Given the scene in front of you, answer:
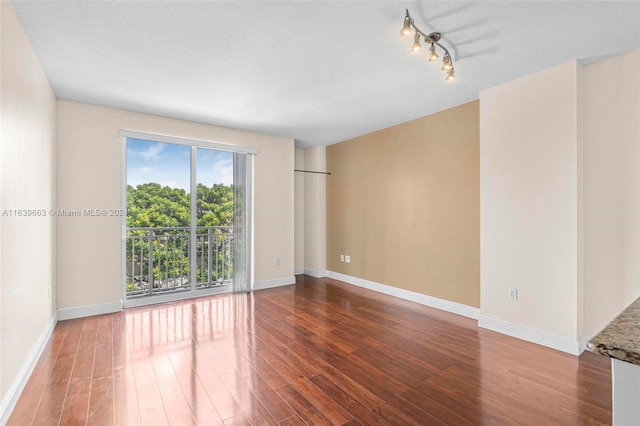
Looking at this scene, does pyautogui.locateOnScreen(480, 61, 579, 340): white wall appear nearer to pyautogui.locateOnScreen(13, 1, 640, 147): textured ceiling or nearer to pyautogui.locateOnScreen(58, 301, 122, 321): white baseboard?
pyautogui.locateOnScreen(13, 1, 640, 147): textured ceiling

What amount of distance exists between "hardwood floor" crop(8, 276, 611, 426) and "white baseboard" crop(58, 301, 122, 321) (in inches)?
5.4

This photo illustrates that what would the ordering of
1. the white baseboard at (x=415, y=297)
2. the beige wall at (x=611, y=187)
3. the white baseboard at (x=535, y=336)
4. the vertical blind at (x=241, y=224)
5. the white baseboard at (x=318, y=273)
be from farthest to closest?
the white baseboard at (x=318, y=273), the vertical blind at (x=241, y=224), the white baseboard at (x=415, y=297), the white baseboard at (x=535, y=336), the beige wall at (x=611, y=187)

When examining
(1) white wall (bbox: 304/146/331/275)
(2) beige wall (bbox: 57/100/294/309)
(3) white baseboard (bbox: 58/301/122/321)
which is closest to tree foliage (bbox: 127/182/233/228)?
(2) beige wall (bbox: 57/100/294/309)

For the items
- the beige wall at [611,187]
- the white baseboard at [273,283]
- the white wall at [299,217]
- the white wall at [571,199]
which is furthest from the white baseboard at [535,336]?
the white wall at [299,217]

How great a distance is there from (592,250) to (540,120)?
1.29 m

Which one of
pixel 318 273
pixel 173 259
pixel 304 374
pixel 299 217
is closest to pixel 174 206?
pixel 173 259

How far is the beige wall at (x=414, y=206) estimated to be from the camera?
12.2 feet

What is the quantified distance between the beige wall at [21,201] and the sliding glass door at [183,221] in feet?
3.83

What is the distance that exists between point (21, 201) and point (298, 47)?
94.3 inches

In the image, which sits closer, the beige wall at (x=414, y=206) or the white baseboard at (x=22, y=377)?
the white baseboard at (x=22, y=377)

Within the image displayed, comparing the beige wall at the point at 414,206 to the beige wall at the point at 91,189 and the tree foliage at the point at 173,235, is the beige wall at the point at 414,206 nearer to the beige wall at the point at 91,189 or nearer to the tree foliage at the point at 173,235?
the tree foliage at the point at 173,235

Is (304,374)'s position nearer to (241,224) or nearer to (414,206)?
(414,206)

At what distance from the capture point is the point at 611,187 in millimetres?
2635

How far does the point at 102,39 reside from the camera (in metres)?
2.34
